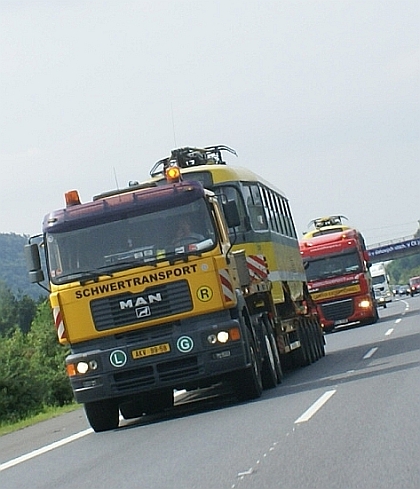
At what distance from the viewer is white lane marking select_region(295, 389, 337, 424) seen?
543 inches

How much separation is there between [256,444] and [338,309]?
1176 inches

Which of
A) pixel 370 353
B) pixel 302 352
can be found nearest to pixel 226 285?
pixel 302 352

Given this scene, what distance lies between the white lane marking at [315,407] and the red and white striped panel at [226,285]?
1811 mm

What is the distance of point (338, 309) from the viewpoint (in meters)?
41.6

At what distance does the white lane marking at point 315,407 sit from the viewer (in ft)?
45.3

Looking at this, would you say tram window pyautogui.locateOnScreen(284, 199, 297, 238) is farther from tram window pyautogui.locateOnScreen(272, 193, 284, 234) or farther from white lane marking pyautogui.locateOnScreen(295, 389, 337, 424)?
white lane marking pyautogui.locateOnScreen(295, 389, 337, 424)

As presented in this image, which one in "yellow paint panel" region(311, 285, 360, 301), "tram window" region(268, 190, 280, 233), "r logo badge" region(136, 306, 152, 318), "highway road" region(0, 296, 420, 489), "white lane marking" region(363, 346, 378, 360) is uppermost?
"tram window" region(268, 190, 280, 233)

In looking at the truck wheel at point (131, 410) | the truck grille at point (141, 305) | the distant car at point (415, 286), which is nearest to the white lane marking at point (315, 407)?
the truck grille at point (141, 305)

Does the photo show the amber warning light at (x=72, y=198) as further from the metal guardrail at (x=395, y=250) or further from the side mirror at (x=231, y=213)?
the metal guardrail at (x=395, y=250)

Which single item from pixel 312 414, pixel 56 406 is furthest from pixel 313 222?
pixel 312 414

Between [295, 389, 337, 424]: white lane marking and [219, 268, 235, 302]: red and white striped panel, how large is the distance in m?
1.81

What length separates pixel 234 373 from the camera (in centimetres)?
1739

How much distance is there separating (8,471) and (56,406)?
13.5m

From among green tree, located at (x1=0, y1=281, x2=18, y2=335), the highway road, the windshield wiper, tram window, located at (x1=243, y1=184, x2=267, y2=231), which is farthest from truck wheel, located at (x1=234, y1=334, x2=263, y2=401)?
green tree, located at (x1=0, y1=281, x2=18, y2=335)
